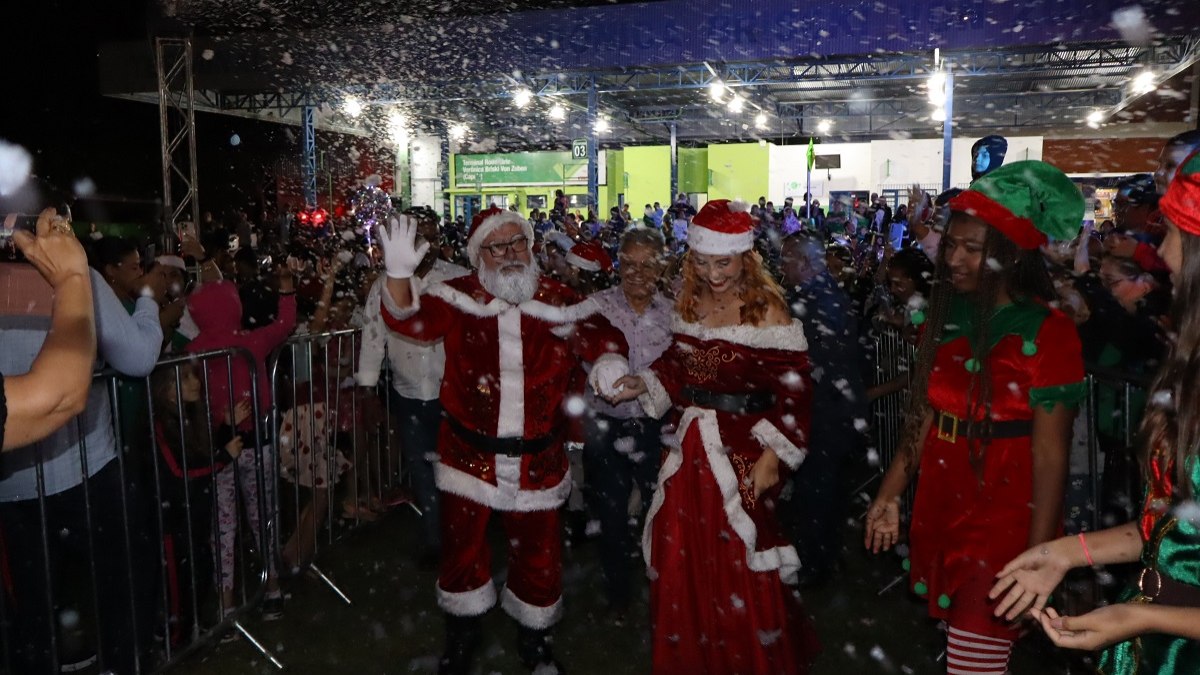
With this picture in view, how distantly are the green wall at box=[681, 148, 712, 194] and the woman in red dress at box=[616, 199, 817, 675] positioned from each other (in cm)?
2970

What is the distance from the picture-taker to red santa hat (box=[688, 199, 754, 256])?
352cm

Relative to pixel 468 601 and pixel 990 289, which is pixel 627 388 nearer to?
pixel 468 601

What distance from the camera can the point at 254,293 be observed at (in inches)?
192

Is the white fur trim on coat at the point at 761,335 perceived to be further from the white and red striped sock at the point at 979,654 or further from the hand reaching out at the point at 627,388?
the white and red striped sock at the point at 979,654

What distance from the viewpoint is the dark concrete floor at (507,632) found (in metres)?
4.38

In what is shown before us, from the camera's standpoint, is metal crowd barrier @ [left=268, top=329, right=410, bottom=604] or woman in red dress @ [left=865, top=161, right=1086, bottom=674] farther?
metal crowd barrier @ [left=268, top=329, right=410, bottom=604]

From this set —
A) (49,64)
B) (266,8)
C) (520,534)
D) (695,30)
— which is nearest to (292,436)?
(520,534)

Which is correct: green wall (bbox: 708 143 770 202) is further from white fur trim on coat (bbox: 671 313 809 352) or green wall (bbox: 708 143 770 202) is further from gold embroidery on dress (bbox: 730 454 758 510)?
gold embroidery on dress (bbox: 730 454 758 510)

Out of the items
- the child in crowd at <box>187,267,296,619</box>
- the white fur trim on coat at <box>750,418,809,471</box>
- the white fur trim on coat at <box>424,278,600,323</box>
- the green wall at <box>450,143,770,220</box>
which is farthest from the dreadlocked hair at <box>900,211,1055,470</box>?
the green wall at <box>450,143,770,220</box>

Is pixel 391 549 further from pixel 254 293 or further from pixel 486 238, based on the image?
pixel 486 238

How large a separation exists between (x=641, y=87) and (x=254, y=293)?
2381 cm

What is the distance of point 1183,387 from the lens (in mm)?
1728

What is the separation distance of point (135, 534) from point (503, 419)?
163cm

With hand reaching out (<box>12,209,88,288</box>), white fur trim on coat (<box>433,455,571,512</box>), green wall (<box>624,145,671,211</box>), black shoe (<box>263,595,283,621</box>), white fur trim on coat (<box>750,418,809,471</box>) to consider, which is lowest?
black shoe (<box>263,595,283,621</box>)
